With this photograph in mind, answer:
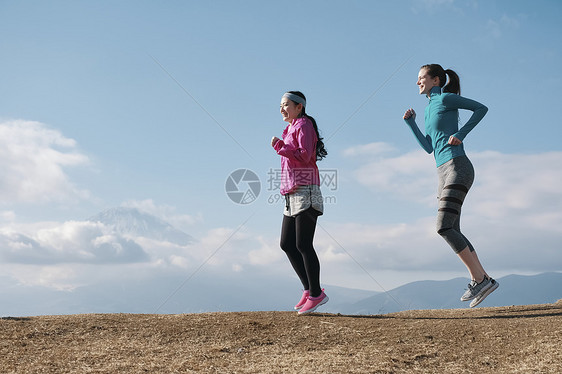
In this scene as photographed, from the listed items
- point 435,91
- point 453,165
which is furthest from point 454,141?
point 435,91

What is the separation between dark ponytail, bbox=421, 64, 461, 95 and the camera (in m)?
6.84

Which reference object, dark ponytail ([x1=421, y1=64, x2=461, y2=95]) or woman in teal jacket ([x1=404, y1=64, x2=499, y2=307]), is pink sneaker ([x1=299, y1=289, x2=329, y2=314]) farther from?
dark ponytail ([x1=421, y1=64, x2=461, y2=95])

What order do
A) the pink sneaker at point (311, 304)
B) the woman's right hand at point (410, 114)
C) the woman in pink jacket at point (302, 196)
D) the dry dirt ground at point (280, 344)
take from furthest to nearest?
the woman's right hand at point (410, 114)
the pink sneaker at point (311, 304)
the woman in pink jacket at point (302, 196)
the dry dirt ground at point (280, 344)

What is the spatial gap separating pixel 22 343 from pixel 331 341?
3.39 m

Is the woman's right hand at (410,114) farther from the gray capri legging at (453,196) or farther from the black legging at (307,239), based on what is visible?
the black legging at (307,239)

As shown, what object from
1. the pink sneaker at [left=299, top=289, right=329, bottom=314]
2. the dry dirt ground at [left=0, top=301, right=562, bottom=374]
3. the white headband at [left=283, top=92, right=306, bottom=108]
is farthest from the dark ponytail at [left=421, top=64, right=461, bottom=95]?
the pink sneaker at [left=299, top=289, right=329, bottom=314]

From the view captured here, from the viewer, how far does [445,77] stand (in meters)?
6.91

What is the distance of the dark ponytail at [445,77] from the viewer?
269 inches

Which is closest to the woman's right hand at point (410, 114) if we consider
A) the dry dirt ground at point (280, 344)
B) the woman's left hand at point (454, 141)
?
the woman's left hand at point (454, 141)

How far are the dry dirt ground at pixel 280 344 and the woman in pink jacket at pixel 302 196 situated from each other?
0.46 meters

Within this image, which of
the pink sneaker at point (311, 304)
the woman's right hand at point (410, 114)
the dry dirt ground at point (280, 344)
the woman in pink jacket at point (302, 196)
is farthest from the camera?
the woman's right hand at point (410, 114)

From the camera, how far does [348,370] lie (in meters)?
4.53

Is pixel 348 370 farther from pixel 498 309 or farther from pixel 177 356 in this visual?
pixel 498 309

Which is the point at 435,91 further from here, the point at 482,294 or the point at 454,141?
the point at 482,294
